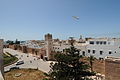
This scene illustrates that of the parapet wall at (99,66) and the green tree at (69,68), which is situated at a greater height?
the green tree at (69,68)

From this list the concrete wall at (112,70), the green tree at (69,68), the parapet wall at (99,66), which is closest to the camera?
the green tree at (69,68)

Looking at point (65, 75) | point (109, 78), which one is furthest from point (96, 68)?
point (65, 75)

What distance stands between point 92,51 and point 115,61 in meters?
15.2

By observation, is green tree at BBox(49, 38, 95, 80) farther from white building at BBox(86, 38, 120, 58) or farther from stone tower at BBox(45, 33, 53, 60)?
stone tower at BBox(45, 33, 53, 60)

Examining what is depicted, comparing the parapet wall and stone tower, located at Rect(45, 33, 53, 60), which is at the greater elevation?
stone tower, located at Rect(45, 33, 53, 60)

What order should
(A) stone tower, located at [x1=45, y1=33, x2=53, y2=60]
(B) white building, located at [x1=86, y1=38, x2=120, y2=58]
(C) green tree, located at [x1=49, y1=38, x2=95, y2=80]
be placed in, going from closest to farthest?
(C) green tree, located at [x1=49, y1=38, x2=95, y2=80]
(B) white building, located at [x1=86, y1=38, x2=120, y2=58]
(A) stone tower, located at [x1=45, y1=33, x2=53, y2=60]

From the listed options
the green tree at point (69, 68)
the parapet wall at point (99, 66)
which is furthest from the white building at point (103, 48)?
the green tree at point (69, 68)

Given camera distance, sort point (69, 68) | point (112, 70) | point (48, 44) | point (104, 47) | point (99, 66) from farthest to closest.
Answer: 1. point (48, 44)
2. point (104, 47)
3. point (99, 66)
4. point (112, 70)
5. point (69, 68)

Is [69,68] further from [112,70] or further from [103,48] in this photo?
[103,48]

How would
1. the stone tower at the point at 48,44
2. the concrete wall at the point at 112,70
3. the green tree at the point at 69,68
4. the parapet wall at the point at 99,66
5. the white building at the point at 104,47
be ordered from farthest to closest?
the stone tower at the point at 48,44 < the white building at the point at 104,47 < the parapet wall at the point at 99,66 < the concrete wall at the point at 112,70 < the green tree at the point at 69,68

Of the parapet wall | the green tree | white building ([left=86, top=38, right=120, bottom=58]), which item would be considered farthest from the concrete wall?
white building ([left=86, top=38, right=120, bottom=58])

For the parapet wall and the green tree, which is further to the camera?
the parapet wall

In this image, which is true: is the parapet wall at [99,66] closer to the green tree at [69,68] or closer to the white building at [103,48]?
the white building at [103,48]

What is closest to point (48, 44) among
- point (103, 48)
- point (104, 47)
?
point (103, 48)
